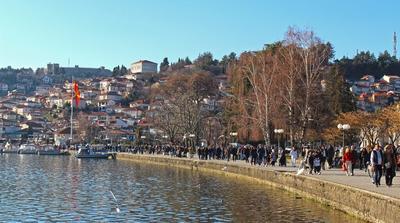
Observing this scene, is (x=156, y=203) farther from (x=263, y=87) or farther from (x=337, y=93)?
(x=337, y=93)

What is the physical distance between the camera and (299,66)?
5125 cm

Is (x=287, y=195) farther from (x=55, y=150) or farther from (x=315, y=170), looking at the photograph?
(x=55, y=150)

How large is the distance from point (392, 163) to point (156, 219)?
28.0ft

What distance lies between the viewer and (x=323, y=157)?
A: 33906 millimetres

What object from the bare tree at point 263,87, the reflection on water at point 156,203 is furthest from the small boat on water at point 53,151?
the reflection on water at point 156,203

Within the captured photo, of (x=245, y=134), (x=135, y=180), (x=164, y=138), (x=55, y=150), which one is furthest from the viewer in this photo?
(x=55, y=150)

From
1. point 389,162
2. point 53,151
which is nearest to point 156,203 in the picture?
point 389,162

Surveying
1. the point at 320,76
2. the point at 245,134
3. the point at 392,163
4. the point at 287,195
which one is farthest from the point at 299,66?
the point at 392,163

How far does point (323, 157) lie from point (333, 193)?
10614 mm

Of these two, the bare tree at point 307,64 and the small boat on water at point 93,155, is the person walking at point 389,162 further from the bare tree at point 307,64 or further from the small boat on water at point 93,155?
the small boat on water at point 93,155

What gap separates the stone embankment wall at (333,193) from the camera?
17984 millimetres

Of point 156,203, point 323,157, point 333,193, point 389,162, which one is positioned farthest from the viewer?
point 323,157

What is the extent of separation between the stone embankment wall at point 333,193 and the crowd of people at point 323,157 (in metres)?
1.48

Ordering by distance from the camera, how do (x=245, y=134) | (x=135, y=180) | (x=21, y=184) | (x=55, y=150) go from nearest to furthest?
(x=21, y=184) < (x=135, y=180) < (x=245, y=134) < (x=55, y=150)
